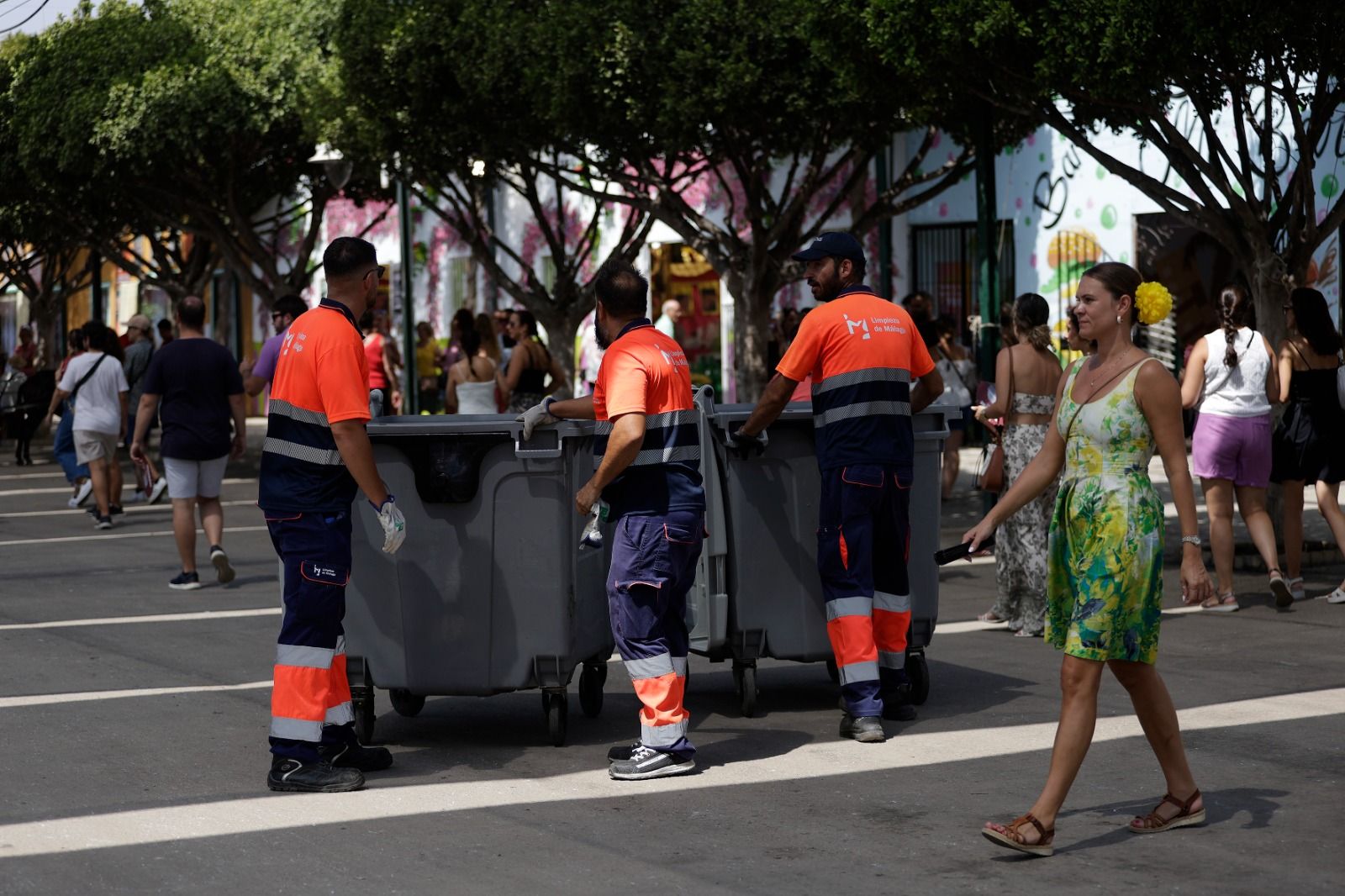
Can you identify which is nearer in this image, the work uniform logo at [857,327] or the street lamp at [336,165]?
the work uniform logo at [857,327]

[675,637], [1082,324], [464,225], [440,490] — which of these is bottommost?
[675,637]

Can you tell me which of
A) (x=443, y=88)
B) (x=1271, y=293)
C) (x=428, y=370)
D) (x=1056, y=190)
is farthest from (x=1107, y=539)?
(x=428, y=370)

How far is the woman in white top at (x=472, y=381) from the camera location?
15219mm

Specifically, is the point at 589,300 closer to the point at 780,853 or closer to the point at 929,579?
the point at 929,579

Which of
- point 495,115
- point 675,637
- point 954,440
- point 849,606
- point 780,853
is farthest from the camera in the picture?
point 495,115

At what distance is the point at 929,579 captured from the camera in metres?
A: 7.93

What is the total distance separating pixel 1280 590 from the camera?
10578 millimetres

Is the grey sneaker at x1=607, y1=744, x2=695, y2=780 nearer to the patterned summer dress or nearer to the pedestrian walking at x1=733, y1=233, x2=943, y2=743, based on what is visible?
the pedestrian walking at x1=733, y1=233, x2=943, y2=743

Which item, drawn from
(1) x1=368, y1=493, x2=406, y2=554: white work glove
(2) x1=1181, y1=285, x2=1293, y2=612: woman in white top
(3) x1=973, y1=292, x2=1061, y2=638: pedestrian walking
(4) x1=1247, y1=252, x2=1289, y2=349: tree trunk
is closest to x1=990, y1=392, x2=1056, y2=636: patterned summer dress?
(3) x1=973, y1=292, x2=1061, y2=638: pedestrian walking

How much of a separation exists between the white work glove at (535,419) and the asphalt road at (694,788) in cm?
122

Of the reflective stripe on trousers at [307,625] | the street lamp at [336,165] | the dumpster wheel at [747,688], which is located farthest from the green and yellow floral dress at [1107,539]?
the street lamp at [336,165]

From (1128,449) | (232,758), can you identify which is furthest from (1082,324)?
(232,758)

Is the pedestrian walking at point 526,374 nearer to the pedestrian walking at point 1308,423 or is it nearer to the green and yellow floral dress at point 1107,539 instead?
the pedestrian walking at point 1308,423

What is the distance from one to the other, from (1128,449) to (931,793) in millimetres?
1437
